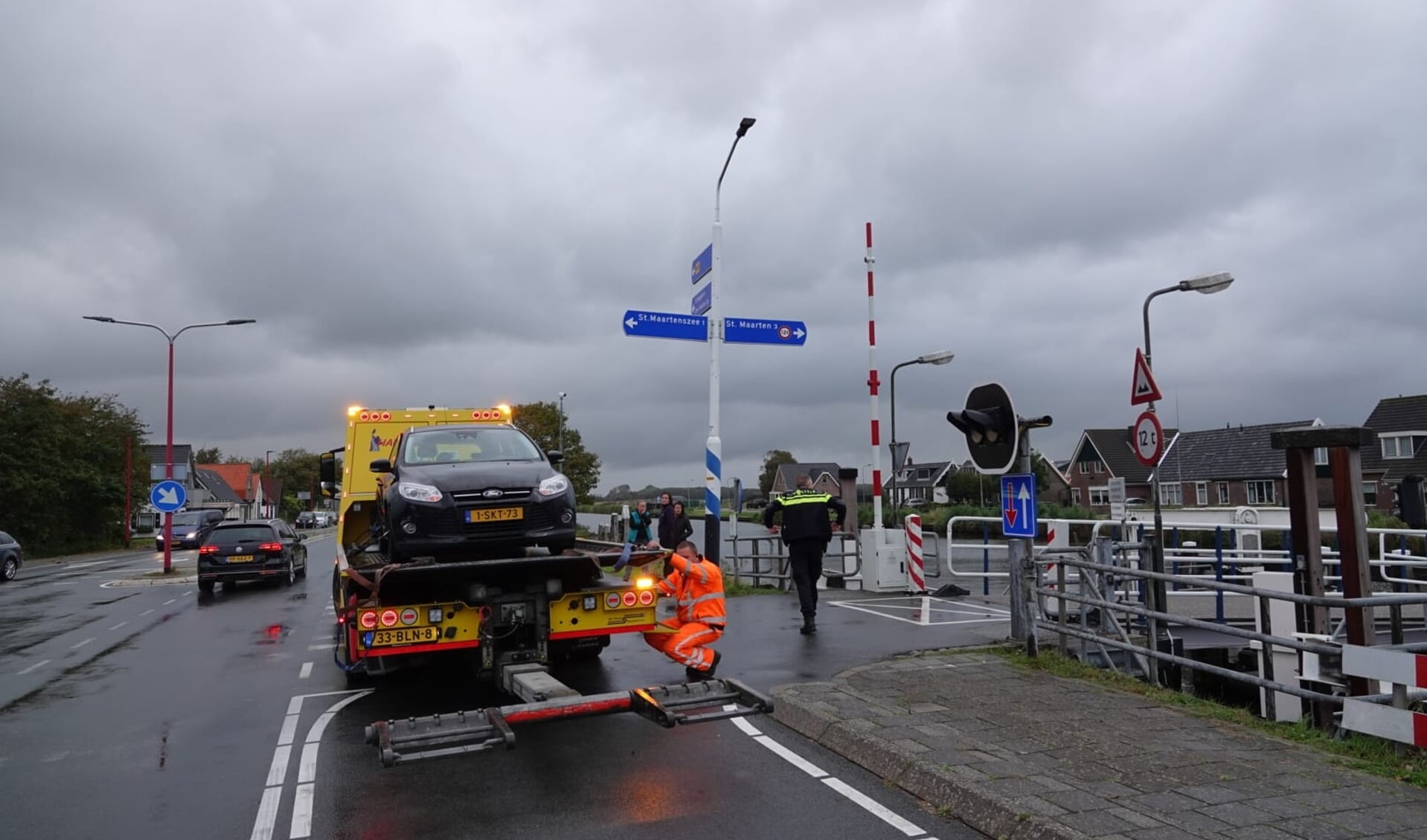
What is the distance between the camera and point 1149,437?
37.6ft

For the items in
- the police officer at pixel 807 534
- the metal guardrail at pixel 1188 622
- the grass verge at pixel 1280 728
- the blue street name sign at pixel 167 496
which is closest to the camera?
the grass verge at pixel 1280 728

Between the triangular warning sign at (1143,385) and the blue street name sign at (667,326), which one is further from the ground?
the blue street name sign at (667,326)

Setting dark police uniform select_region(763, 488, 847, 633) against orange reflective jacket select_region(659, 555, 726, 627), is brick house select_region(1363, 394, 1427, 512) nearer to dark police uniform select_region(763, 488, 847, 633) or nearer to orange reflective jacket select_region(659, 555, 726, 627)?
dark police uniform select_region(763, 488, 847, 633)

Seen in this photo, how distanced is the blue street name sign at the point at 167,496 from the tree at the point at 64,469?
2411cm

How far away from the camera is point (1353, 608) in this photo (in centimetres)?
665

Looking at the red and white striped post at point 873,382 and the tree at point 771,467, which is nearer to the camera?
the red and white striped post at point 873,382

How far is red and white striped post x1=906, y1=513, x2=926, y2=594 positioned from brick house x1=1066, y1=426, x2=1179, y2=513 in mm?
62530

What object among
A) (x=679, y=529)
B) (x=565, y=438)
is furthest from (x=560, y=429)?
(x=679, y=529)

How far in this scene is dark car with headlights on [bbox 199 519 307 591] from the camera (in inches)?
790

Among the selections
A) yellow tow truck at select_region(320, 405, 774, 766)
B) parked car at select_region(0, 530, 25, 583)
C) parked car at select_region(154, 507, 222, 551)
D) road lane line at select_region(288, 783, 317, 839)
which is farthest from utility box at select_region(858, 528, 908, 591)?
parked car at select_region(154, 507, 222, 551)

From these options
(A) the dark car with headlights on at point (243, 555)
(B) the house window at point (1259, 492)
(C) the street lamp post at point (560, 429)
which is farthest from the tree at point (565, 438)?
(B) the house window at point (1259, 492)

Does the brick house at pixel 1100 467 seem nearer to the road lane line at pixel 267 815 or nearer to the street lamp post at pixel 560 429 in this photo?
the street lamp post at pixel 560 429

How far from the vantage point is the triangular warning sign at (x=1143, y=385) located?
429 inches

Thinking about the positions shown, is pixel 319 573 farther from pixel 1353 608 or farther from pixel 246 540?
pixel 1353 608
